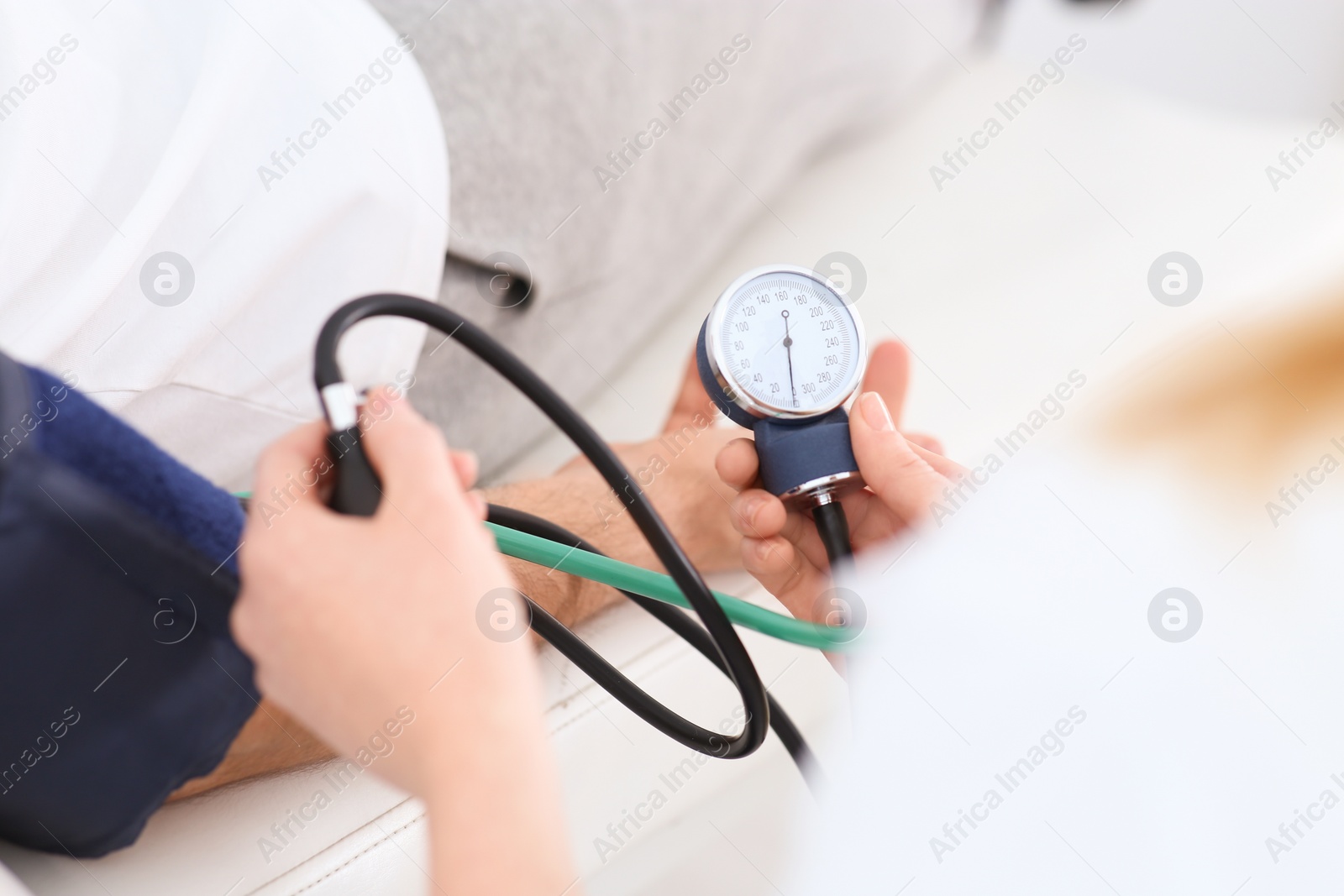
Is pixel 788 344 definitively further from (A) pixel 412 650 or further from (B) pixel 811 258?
(B) pixel 811 258

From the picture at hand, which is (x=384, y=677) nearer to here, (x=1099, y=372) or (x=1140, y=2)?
(x=1099, y=372)

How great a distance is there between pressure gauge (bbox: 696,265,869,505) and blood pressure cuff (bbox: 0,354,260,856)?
0.98ft

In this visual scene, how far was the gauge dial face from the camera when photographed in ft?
1.82

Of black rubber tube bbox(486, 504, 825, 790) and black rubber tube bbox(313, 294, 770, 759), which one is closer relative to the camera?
black rubber tube bbox(313, 294, 770, 759)

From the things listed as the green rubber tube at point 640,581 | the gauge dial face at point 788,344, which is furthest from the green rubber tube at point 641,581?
the gauge dial face at point 788,344

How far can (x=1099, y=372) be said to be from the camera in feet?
3.22

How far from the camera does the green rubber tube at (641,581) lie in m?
0.46

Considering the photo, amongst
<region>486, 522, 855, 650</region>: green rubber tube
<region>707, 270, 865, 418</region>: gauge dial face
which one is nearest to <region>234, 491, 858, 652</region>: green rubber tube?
<region>486, 522, 855, 650</region>: green rubber tube

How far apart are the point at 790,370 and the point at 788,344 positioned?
2 centimetres

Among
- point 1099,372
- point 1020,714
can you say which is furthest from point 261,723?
point 1099,372

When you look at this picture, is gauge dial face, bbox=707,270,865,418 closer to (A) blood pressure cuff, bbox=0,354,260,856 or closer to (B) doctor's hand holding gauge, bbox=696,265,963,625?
(B) doctor's hand holding gauge, bbox=696,265,963,625

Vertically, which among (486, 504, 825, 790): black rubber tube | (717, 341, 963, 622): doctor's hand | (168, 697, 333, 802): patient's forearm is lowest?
(168, 697, 333, 802): patient's forearm

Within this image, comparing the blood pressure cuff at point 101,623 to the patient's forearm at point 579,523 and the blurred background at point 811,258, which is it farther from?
the patient's forearm at point 579,523

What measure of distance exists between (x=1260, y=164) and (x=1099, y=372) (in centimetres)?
44
